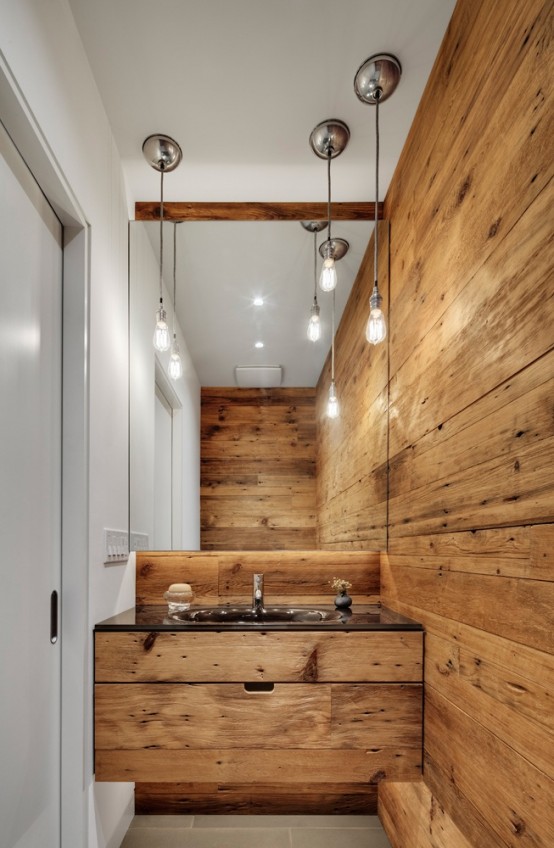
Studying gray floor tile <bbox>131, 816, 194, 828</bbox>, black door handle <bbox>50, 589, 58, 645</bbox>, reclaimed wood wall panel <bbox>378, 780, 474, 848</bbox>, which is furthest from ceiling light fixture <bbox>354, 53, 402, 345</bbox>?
gray floor tile <bbox>131, 816, 194, 828</bbox>

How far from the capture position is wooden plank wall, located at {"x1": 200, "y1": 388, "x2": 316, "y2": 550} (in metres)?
2.14

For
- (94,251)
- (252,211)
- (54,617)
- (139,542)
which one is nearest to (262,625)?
(54,617)

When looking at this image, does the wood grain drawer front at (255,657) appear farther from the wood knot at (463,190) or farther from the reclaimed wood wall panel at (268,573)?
the wood knot at (463,190)

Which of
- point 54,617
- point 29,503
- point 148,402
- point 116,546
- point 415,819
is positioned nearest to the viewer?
point 29,503

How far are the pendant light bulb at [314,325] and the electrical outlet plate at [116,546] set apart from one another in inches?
40.5

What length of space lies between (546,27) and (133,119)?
133 centimetres

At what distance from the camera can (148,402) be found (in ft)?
7.11

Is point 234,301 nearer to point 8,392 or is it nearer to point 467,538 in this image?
point 8,392

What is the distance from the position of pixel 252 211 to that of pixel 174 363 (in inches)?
27.2

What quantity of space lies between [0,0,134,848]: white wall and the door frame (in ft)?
0.04

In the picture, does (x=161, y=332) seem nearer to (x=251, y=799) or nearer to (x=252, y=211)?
(x=252, y=211)

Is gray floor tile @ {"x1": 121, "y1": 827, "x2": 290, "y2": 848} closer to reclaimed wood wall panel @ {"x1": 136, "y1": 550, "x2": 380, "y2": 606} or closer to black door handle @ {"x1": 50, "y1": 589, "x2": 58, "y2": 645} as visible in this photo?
Result: reclaimed wood wall panel @ {"x1": 136, "y1": 550, "x2": 380, "y2": 606}

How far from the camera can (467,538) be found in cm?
127

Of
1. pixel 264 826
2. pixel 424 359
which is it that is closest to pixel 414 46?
pixel 424 359
